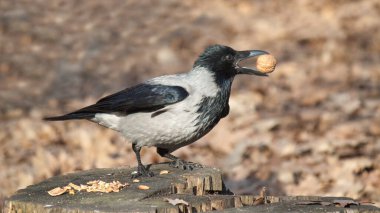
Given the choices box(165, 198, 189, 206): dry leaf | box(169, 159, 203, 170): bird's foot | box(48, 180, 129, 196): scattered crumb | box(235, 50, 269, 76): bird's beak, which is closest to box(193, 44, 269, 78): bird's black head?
box(235, 50, 269, 76): bird's beak

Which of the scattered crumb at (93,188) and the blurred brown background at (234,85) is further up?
the blurred brown background at (234,85)

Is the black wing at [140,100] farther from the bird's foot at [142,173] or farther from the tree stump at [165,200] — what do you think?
the tree stump at [165,200]

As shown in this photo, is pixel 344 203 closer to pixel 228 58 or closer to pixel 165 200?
pixel 165 200

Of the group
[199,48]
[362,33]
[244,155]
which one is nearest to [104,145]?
[244,155]

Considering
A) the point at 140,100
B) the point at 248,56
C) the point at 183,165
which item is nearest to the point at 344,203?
the point at 183,165

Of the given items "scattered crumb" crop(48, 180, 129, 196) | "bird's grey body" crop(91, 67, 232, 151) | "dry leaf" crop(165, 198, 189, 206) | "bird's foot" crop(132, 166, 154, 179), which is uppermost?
"bird's grey body" crop(91, 67, 232, 151)

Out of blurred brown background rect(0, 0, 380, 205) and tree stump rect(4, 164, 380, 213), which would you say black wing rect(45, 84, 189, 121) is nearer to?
tree stump rect(4, 164, 380, 213)

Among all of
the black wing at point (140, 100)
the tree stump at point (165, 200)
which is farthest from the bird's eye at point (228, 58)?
the tree stump at point (165, 200)
